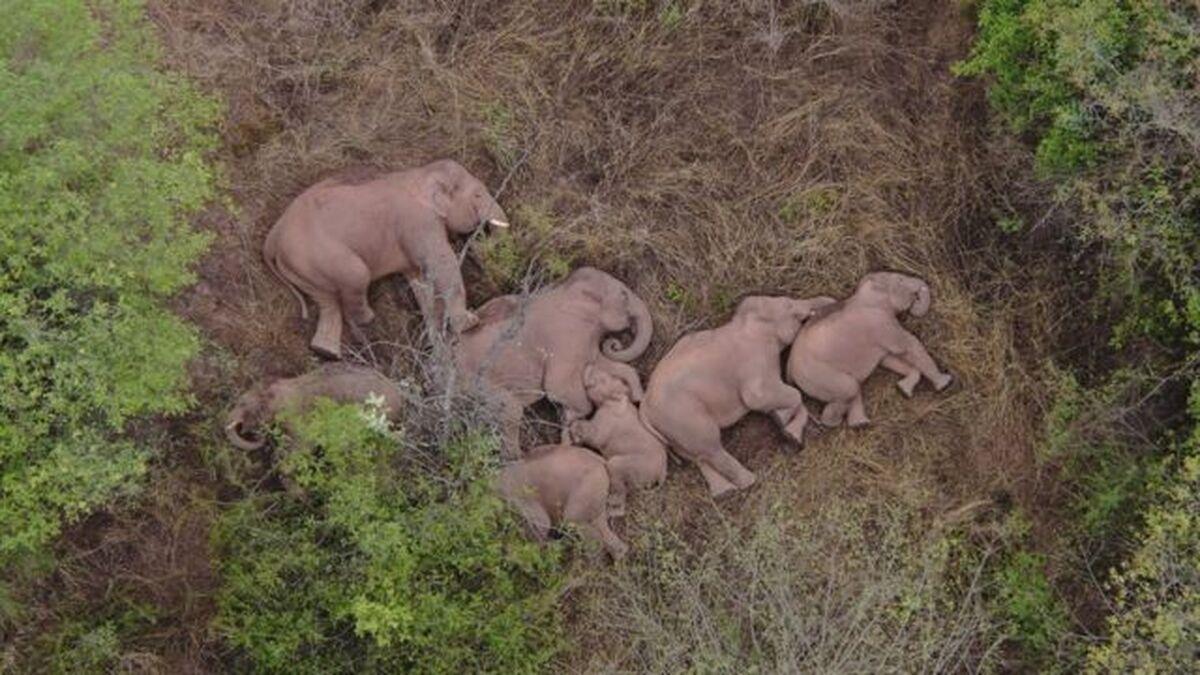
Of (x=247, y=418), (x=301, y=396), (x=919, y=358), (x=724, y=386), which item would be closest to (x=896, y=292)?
(x=919, y=358)

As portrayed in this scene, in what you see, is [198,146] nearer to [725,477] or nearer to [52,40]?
[52,40]

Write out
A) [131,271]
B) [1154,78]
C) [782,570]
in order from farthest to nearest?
1. [782,570]
2. [1154,78]
3. [131,271]

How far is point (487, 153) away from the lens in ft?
20.0

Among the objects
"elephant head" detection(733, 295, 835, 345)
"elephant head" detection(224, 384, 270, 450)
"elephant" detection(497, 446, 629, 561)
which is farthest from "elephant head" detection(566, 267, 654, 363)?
"elephant head" detection(224, 384, 270, 450)

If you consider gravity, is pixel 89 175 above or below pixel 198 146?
above

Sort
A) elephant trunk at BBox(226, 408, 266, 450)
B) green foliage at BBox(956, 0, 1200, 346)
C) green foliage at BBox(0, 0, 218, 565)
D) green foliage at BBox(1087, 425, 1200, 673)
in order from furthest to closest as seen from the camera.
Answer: elephant trunk at BBox(226, 408, 266, 450), green foliage at BBox(956, 0, 1200, 346), green foliage at BBox(1087, 425, 1200, 673), green foliage at BBox(0, 0, 218, 565)

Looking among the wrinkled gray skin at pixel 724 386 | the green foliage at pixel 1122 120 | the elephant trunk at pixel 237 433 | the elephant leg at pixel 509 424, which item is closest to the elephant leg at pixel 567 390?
the elephant leg at pixel 509 424

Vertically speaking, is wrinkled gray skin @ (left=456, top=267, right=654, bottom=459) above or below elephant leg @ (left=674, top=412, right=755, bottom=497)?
above

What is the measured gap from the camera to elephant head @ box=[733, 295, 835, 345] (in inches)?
231

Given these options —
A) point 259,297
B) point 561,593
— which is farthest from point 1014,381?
point 259,297

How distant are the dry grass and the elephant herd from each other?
0.17 m

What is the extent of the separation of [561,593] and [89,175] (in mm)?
2828

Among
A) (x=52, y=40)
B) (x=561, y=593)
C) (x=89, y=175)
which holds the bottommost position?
(x=561, y=593)

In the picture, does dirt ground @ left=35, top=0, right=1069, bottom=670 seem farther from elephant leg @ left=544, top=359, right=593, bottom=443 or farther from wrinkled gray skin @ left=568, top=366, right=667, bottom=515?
elephant leg @ left=544, top=359, right=593, bottom=443
